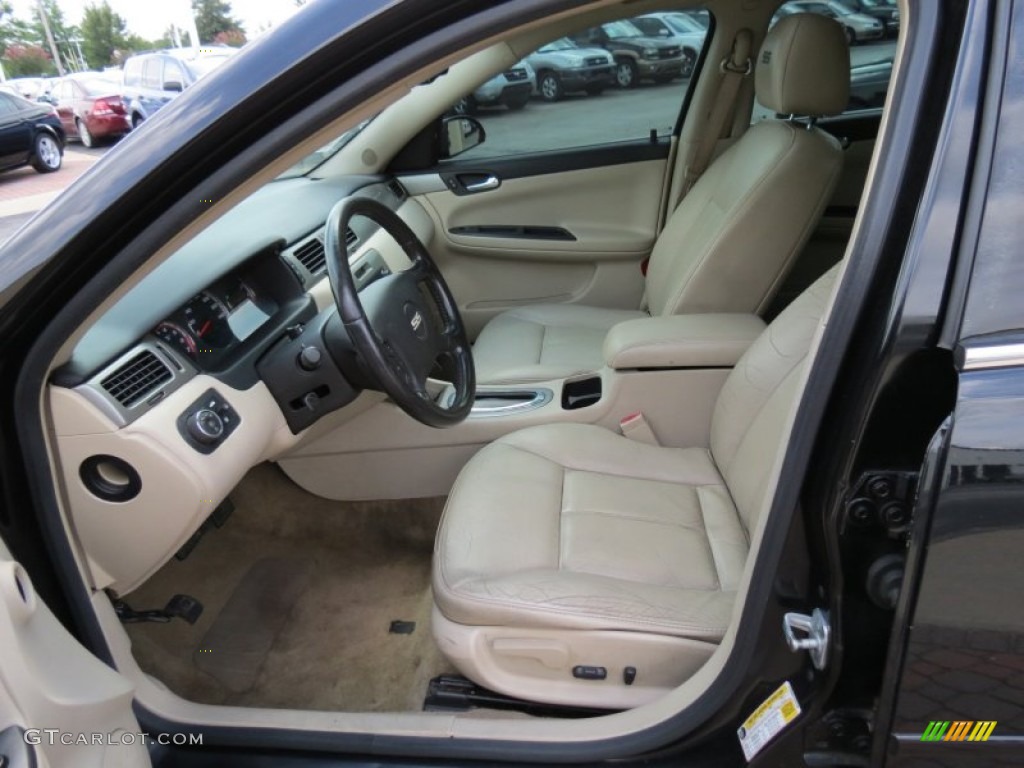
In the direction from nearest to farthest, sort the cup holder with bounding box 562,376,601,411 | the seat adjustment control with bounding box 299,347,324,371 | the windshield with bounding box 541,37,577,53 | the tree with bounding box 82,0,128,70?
the seat adjustment control with bounding box 299,347,324,371 < the cup holder with bounding box 562,376,601,411 < the windshield with bounding box 541,37,577,53 < the tree with bounding box 82,0,128,70

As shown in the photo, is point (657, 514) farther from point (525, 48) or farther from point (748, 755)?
point (525, 48)

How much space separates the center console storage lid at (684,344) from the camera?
1.82 metres

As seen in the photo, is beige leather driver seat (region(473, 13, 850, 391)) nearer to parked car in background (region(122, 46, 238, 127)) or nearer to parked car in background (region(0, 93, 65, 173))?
parked car in background (region(122, 46, 238, 127))

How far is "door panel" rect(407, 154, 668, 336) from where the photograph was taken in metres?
2.92

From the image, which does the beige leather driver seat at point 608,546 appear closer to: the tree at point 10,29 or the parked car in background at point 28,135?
the parked car in background at point 28,135

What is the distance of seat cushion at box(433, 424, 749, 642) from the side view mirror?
1.53 metres

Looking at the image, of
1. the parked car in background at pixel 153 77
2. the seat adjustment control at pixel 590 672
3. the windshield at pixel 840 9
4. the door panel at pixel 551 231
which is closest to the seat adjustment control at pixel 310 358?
the seat adjustment control at pixel 590 672

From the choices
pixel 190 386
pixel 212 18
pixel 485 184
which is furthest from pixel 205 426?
pixel 212 18

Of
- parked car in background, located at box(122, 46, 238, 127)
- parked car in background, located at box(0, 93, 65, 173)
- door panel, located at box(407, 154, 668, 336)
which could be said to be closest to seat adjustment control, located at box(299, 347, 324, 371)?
door panel, located at box(407, 154, 668, 336)

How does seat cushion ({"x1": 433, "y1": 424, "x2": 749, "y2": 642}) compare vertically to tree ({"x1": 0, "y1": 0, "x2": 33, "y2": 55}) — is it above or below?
above

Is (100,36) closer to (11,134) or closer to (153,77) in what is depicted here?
(153,77)

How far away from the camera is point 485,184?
9.62 feet

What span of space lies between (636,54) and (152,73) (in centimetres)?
941

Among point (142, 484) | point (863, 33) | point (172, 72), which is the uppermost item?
point (863, 33)
